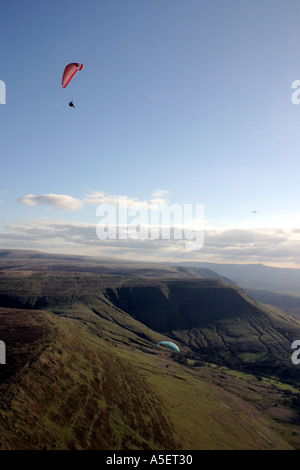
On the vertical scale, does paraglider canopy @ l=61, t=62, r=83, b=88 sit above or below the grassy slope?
above

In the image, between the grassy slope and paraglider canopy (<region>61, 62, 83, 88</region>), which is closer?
the grassy slope

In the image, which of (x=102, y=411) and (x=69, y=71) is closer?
(x=102, y=411)

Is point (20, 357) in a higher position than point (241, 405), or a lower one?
higher

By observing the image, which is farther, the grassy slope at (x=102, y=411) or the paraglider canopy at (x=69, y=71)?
the paraglider canopy at (x=69, y=71)

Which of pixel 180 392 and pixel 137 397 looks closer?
pixel 137 397

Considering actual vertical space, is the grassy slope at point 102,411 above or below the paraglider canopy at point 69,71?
below

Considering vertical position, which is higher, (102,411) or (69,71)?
(69,71)
